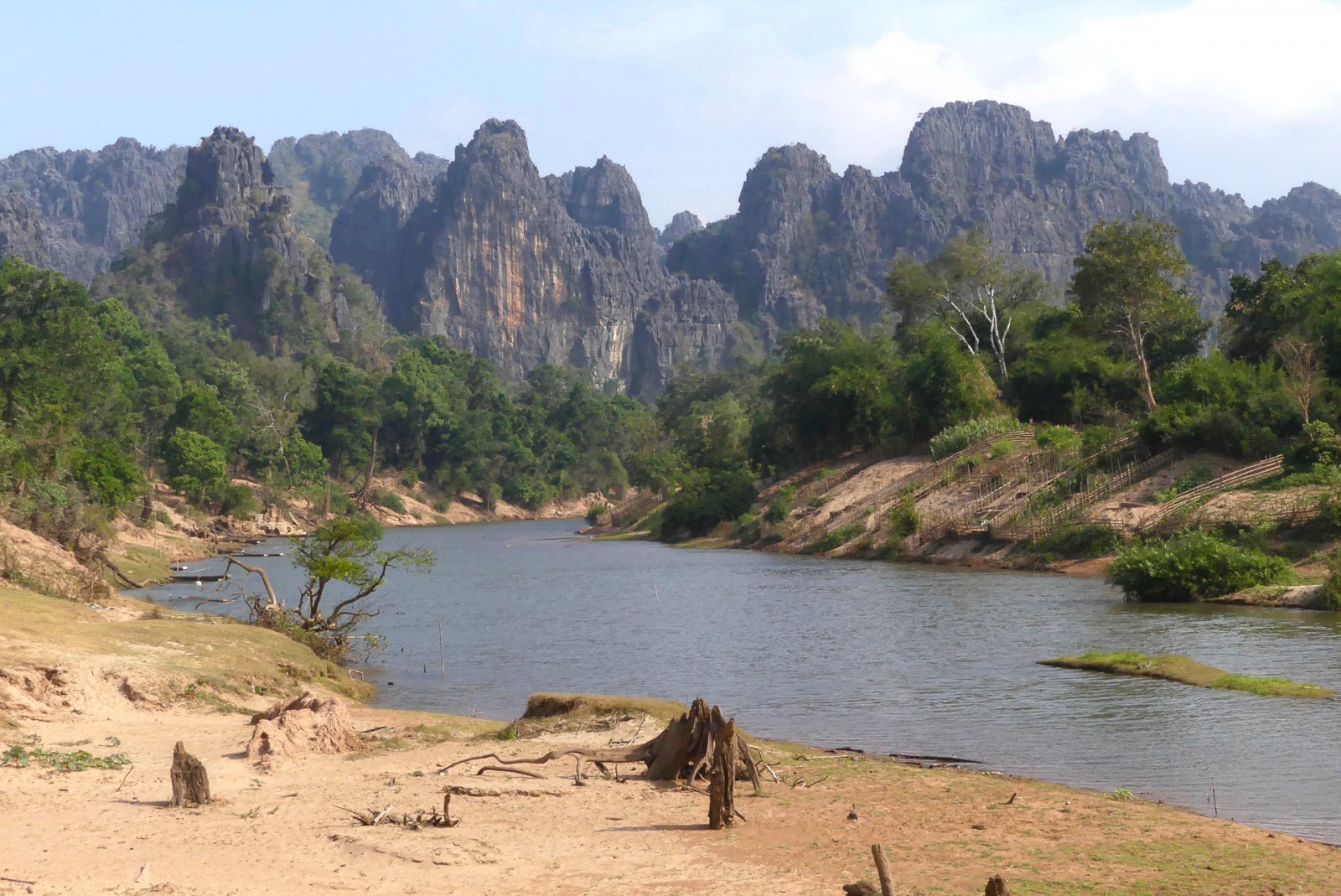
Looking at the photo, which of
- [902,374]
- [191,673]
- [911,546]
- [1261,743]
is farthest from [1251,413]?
[191,673]

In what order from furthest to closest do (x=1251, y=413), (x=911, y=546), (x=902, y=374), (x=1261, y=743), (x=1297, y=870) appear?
(x=902, y=374) → (x=911, y=546) → (x=1251, y=413) → (x=1261, y=743) → (x=1297, y=870)

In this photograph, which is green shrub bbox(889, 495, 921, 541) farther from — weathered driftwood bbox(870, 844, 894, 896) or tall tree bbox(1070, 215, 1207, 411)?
weathered driftwood bbox(870, 844, 894, 896)

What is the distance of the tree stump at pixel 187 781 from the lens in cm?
1117

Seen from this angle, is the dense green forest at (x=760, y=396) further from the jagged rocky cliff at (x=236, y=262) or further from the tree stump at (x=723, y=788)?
the tree stump at (x=723, y=788)

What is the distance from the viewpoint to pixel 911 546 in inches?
1907

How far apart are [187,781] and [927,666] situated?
14368 mm

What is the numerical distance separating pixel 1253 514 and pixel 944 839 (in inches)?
1112

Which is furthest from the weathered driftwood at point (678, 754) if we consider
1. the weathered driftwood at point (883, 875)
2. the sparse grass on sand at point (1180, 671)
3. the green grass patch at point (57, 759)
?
the sparse grass on sand at point (1180, 671)

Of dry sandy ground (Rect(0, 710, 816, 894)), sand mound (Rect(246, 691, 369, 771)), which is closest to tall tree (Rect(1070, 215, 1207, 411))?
sand mound (Rect(246, 691, 369, 771))

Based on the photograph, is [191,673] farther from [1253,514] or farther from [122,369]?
[122,369]

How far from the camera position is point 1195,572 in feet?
98.1

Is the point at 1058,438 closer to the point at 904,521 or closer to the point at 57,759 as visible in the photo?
the point at 904,521

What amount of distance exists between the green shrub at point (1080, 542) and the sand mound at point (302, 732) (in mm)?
29707

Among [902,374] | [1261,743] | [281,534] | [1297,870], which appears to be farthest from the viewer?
[281,534]
